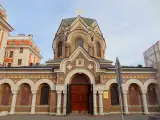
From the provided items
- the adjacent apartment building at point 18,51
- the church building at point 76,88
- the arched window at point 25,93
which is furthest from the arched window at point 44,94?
the adjacent apartment building at point 18,51

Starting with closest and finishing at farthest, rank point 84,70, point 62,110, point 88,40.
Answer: point 62,110, point 84,70, point 88,40

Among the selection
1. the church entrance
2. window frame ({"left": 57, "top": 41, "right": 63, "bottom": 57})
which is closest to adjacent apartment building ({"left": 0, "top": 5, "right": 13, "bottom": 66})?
window frame ({"left": 57, "top": 41, "right": 63, "bottom": 57})

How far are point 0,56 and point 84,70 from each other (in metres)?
15.8

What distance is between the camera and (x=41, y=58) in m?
51.8

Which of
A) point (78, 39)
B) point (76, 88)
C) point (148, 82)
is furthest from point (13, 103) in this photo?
point (148, 82)

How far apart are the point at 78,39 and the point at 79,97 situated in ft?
29.9

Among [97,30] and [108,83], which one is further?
[97,30]

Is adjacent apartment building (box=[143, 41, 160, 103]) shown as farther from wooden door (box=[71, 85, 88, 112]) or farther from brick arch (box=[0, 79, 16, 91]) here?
brick arch (box=[0, 79, 16, 91])

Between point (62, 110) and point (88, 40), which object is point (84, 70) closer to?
point (62, 110)

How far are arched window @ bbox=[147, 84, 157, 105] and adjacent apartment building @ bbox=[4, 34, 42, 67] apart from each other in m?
33.9

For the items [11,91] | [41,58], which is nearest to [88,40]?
[11,91]

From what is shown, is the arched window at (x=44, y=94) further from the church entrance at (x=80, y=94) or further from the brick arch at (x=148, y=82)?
the brick arch at (x=148, y=82)

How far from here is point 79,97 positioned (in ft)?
49.3

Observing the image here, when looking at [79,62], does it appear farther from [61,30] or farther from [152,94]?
[61,30]
